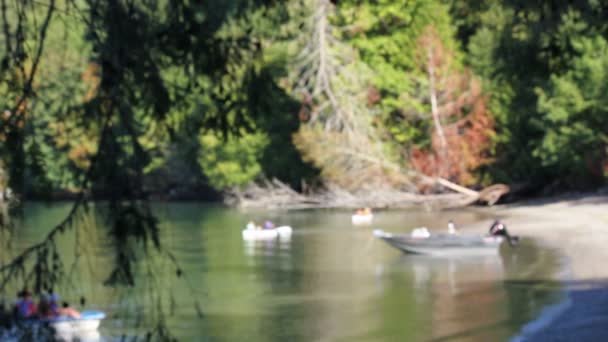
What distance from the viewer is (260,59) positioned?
9.13m

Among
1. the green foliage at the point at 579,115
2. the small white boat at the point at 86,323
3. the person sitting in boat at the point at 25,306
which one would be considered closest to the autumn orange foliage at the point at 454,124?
the green foliage at the point at 579,115

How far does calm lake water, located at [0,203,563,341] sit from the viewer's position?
69.1ft

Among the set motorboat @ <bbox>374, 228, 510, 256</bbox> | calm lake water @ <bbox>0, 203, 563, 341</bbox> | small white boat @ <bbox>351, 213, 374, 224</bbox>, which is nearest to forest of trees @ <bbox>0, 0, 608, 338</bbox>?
small white boat @ <bbox>351, 213, 374, 224</bbox>

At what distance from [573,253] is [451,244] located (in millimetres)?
3326

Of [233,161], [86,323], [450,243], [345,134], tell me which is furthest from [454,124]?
[86,323]

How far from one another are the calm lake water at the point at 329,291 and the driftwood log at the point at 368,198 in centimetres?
566

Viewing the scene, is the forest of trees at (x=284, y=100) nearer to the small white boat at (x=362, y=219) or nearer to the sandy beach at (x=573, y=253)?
the small white boat at (x=362, y=219)

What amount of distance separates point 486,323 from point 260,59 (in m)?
13.4

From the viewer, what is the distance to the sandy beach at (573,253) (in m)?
19.8

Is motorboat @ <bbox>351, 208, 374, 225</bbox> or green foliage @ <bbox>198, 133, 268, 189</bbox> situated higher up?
green foliage @ <bbox>198, 133, 268, 189</bbox>

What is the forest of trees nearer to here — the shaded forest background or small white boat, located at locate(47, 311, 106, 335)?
the shaded forest background

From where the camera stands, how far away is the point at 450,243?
32500 mm

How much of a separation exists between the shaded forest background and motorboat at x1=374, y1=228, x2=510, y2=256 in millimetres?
4705

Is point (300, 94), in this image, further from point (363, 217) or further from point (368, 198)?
point (368, 198)
